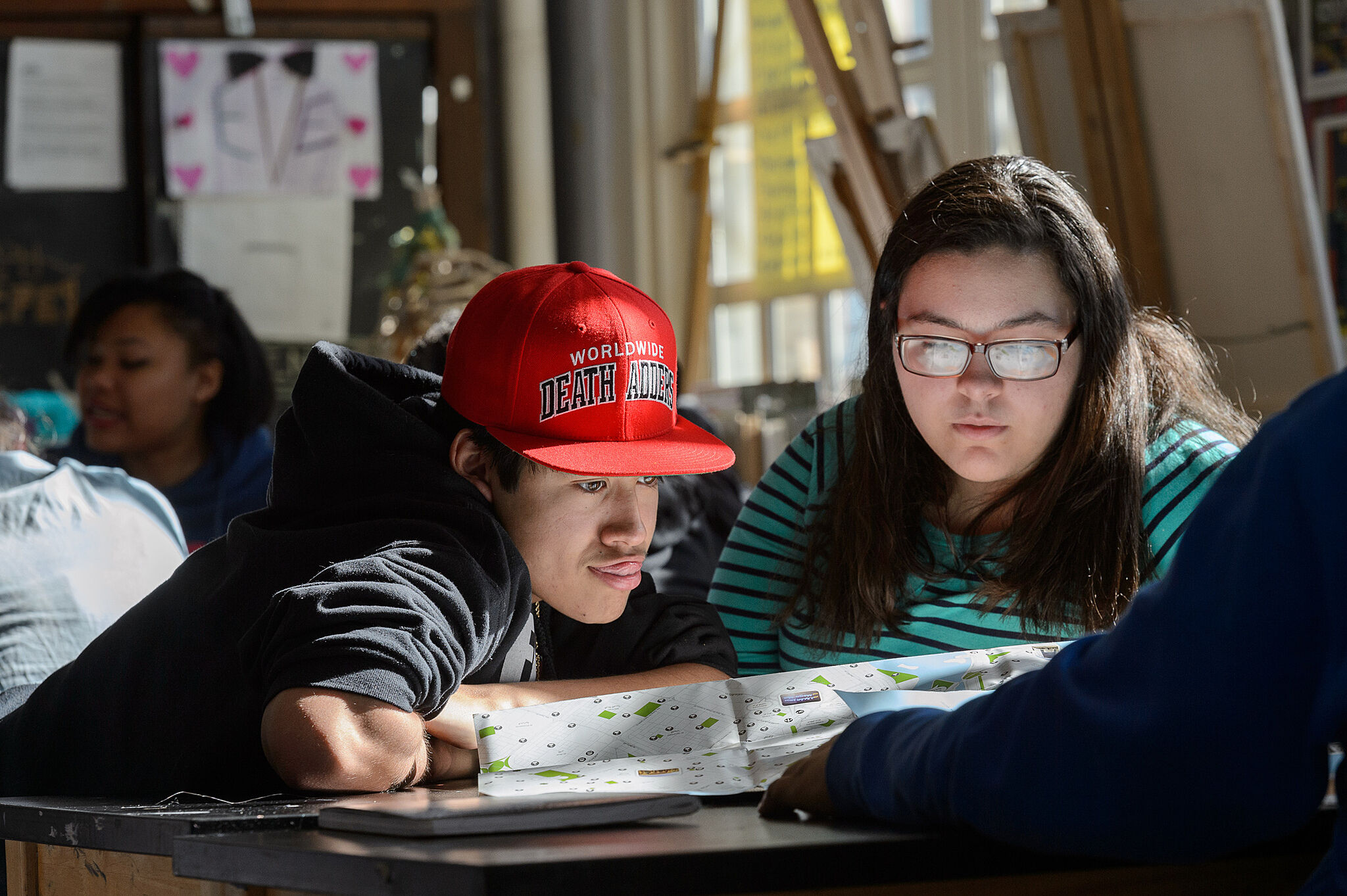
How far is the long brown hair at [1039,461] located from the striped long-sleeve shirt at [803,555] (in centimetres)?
1

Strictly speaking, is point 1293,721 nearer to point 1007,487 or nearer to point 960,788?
point 960,788

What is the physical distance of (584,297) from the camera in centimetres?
128

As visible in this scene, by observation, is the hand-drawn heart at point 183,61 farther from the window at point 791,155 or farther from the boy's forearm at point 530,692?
the boy's forearm at point 530,692

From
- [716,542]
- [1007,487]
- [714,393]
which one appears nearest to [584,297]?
[1007,487]

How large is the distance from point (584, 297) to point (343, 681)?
1.51 feet

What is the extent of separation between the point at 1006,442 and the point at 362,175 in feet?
12.7

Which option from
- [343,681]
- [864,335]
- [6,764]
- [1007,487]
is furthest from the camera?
[864,335]

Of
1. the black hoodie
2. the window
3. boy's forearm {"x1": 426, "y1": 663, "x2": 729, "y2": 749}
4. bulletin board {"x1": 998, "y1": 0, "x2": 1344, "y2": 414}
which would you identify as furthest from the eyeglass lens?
the window

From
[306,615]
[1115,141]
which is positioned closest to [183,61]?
[1115,141]

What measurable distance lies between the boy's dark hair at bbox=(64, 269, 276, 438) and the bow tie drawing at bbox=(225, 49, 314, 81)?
72.2 inches

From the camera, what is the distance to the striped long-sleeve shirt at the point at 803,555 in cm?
145

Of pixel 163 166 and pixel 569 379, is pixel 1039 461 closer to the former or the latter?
pixel 569 379

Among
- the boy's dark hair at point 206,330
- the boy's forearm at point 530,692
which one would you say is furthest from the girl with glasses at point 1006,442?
the boy's dark hair at point 206,330

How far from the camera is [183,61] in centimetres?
477
